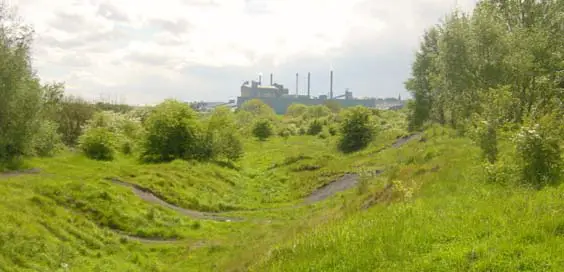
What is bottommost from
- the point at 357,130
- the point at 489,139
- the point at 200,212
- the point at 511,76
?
the point at 200,212

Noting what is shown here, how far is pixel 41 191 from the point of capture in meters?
21.5

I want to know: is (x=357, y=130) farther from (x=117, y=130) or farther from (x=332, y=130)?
(x=332, y=130)

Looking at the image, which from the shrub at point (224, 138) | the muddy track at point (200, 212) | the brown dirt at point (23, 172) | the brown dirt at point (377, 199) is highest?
the shrub at point (224, 138)

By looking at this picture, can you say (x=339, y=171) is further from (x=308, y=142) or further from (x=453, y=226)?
(x=308, y=142)

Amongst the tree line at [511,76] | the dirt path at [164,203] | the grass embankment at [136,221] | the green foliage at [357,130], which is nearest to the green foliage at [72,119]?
the grass embankment at [136,221]

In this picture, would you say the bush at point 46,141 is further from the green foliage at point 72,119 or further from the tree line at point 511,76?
the tree line at point 511,76

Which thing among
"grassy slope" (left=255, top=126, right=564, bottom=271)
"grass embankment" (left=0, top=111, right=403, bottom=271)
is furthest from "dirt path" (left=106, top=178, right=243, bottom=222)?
"grassy slope" (left=255, top=126, right=564, bottom=271)

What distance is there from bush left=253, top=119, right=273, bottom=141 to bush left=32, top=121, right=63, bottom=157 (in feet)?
159

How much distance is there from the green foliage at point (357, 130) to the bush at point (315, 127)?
34.1 m

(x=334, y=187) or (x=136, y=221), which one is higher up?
(x=334, y=187)

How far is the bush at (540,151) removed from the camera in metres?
12.5

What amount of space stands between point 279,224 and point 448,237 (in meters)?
15.9

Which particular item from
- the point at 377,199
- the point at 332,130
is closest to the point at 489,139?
the point at 377,199

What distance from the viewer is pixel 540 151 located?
41.7ft
